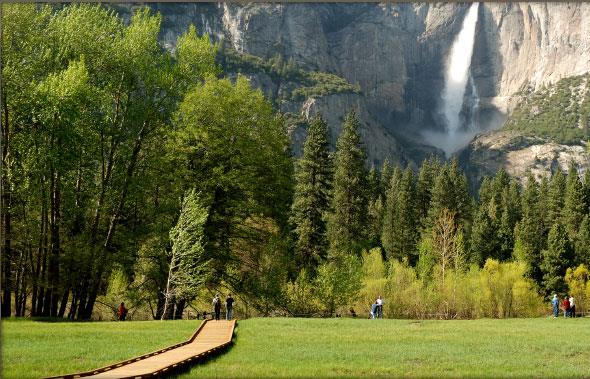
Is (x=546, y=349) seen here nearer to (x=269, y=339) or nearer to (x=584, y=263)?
(x=269, y=339)

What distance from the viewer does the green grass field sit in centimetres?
1597

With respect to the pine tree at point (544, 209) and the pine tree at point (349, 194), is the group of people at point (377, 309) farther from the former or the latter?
the pine tree at point (544, 209)

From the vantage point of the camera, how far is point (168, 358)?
16.8 metres

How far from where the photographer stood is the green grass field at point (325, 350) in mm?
15973

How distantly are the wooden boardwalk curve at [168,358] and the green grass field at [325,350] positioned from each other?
49 centimetres

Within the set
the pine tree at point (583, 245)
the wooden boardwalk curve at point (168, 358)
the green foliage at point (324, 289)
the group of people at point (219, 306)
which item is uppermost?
the pine tree at point (583, 245)

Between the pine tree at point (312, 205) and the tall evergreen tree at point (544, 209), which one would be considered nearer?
the pine tree at point (312, 205)

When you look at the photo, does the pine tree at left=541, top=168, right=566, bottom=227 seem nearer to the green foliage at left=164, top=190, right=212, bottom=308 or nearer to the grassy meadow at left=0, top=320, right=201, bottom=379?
the green foliage at left=164, top=190, right=212, bottom=308

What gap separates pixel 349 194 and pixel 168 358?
41.3m

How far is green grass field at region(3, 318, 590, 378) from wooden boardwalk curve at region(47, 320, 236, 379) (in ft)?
1.61

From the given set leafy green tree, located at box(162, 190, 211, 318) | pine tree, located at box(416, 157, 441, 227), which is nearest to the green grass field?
leafy green tree, located at box(162, 190, 211, 318)

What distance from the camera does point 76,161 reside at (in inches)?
1176

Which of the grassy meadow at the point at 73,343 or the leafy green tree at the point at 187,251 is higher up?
the leafy green tree at the point at 187,251

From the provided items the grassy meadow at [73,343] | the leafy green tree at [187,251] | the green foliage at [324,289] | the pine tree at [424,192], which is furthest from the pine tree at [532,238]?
the grassy meadow at [73,343]
